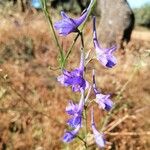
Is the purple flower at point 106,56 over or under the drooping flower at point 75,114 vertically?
over

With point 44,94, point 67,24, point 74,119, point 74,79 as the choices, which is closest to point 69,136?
point 74,119

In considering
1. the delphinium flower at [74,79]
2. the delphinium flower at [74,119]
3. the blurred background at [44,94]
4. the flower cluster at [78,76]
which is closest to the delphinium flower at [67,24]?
the flower cluster at [78,76]

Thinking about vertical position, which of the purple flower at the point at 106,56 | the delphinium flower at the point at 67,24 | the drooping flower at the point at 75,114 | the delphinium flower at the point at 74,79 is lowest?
the drooping flower at the point at 75,114

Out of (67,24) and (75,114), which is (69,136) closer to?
(75,114)

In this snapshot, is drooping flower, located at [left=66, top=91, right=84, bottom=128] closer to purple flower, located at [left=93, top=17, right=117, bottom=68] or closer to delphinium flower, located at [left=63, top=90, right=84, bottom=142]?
delphinium flower, located at [left=63, top=90, right=84, bottom=142]

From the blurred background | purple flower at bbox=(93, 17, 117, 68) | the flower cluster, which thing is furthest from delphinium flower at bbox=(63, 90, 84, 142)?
the blurred background

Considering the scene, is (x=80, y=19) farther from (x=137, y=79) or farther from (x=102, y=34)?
(x=102, y=34)

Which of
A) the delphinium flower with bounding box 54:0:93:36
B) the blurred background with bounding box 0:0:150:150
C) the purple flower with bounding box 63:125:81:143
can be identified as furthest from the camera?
the blurred background with bounding box 0:0:150:150

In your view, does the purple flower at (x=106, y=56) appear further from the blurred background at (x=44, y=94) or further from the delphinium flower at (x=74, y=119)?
the blurred background at (x=44, y=94)
